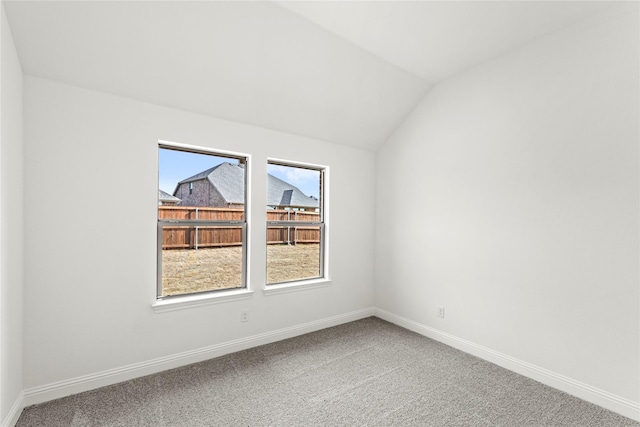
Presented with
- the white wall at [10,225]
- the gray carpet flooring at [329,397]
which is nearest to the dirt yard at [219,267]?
the gray carpet flooring at [329,397]

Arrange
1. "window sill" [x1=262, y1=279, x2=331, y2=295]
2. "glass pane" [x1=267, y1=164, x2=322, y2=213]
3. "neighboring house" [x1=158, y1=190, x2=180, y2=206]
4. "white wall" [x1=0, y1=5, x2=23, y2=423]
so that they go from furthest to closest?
1. "glass pane" [x1=267, y1=164, x2=322, y2=213]
2. "window sill" [x1=262, y1=279, x2=331, y2=295]
3. "neighboring house" [x1=158, y1=190, x2=180, y2=206]
4. "white wall" [x1=0, y1=5, x2=23, y2=423]

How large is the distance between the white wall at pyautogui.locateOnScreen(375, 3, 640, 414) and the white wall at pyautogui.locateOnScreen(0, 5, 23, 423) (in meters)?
3.42

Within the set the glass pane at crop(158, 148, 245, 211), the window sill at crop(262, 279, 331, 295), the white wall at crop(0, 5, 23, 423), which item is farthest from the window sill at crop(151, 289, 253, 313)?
the white wall at crop(0, 5, 23, 423)

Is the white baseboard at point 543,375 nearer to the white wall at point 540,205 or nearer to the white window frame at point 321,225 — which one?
the white wall at point 540,205

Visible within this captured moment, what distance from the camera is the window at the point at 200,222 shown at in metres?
2.74

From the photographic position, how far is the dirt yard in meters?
2.77

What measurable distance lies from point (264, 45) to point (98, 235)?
195cm

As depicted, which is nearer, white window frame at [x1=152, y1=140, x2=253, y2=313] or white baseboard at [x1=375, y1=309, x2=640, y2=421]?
white baseboard at [x1=375, y1=309, x2=640, y2=421]

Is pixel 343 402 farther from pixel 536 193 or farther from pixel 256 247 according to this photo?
pixel 536 193

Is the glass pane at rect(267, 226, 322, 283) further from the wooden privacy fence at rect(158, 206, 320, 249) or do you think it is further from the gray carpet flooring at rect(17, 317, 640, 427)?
the gray carpet flooring at rect(17, 317, 640, 427)

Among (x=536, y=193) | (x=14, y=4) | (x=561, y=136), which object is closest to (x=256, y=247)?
(x=14, y=4)

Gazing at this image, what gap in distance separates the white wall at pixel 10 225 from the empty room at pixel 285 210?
3 centimetres

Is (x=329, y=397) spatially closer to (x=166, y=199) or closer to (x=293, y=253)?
(x=293, y=253)

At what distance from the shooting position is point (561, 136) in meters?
2.43
